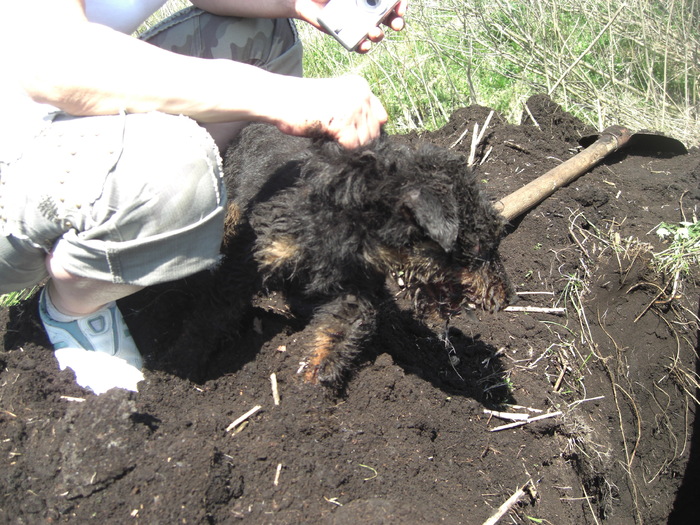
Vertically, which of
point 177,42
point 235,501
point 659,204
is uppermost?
point 177,42

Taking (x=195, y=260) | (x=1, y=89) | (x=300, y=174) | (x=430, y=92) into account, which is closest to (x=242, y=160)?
(x=300, y=174)

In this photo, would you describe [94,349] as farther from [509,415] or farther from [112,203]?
[509,415]

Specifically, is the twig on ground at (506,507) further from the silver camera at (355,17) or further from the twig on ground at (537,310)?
the silver camera at (355,17)

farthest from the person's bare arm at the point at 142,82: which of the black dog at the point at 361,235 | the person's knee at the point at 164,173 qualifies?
the black dog at the point at 361,235

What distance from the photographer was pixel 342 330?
9.78 ft

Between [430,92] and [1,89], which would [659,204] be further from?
[1,89]

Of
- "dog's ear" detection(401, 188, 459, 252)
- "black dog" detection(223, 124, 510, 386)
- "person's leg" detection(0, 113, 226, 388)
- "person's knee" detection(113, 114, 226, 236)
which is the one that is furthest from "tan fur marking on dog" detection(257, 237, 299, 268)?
"dog's ear" detection(401, 188, 459, 252)

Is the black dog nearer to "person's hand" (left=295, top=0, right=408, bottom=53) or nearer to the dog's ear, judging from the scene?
the dog's ear

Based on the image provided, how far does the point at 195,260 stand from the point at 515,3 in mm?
5418

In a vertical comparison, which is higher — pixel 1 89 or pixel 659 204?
pixel 1 89

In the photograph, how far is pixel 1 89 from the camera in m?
2.44

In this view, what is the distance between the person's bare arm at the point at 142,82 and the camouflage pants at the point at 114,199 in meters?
0.09

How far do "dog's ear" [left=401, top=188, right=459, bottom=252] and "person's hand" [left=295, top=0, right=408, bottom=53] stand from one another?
1.01 m

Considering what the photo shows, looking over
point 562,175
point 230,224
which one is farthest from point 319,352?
point 562,175
